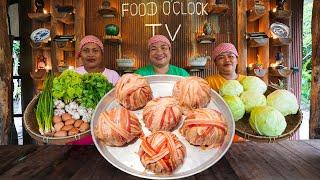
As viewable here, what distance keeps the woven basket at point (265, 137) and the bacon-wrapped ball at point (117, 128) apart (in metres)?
1.02

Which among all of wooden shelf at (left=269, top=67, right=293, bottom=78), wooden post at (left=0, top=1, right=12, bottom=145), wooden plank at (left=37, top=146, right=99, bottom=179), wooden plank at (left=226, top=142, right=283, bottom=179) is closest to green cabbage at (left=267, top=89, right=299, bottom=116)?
wooden plank at (left=226, top=142, right=283, bottom=179)

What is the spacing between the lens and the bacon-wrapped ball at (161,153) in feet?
4.00

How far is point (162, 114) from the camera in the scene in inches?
56.6

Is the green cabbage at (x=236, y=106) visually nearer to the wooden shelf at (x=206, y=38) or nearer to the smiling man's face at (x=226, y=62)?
the smiling man's face at (x=226, y=62)

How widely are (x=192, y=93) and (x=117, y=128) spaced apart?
1.36 ft

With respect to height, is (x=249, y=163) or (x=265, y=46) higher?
(x=265, y=46)

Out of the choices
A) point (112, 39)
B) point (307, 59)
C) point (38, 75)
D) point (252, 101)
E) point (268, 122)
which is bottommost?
point (268, 122)

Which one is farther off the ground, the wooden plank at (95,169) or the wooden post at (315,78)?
the wooden post at (315,78)

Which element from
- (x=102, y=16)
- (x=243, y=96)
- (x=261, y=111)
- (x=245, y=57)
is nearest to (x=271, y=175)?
(x=261, y=111)

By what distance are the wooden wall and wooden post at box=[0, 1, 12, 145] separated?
237 cm

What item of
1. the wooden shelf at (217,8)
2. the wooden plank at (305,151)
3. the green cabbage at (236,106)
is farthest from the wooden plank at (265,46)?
the wooden plank at (305,151)

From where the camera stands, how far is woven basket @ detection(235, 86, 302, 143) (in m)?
2.14

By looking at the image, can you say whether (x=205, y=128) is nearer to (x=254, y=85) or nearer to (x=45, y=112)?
(x=254, y=85)

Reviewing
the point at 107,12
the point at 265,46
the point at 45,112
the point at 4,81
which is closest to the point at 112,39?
the point at 107,12
